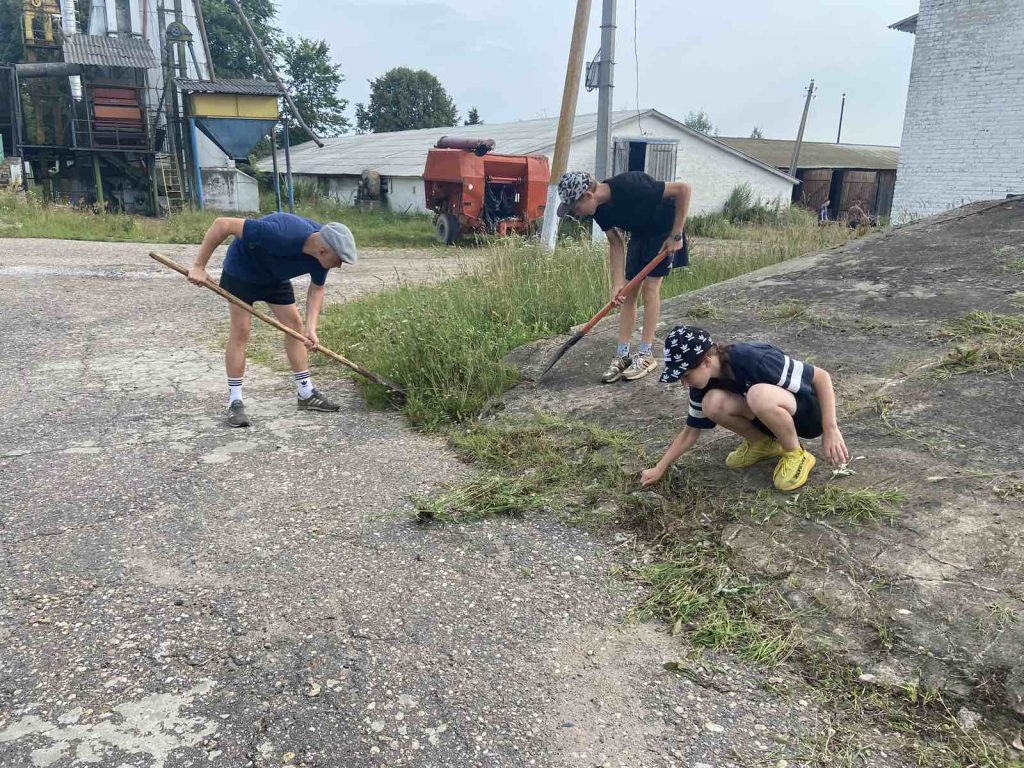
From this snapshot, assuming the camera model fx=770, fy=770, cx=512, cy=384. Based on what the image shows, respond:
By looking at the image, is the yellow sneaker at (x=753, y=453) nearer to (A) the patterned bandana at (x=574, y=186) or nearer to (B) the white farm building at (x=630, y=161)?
(A) the patterned bandana at (x=574, y=186)

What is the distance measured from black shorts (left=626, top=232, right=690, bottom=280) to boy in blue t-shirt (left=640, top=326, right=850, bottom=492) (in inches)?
68.7

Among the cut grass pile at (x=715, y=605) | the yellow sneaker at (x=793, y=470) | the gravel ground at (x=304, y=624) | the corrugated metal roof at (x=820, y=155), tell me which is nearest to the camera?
the gravel ground at (x=304, y=624)

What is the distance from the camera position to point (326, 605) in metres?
2.79

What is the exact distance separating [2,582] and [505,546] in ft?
6.28

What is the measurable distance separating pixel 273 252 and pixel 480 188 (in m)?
11.1

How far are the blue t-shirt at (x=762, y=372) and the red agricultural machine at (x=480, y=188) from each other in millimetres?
11961

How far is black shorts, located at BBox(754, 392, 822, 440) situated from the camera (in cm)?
319

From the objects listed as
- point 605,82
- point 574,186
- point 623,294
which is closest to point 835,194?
point 605,82

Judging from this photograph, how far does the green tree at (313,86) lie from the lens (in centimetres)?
4569

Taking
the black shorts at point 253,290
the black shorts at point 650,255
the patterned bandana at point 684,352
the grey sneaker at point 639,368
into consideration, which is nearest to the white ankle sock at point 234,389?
the black shorts at point 253,290

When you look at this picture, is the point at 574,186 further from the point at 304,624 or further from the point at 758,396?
the point at 304,624

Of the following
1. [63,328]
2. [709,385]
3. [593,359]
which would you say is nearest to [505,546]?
[709,385]

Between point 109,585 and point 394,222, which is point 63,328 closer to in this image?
point 109,585

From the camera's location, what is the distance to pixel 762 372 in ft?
10.2
